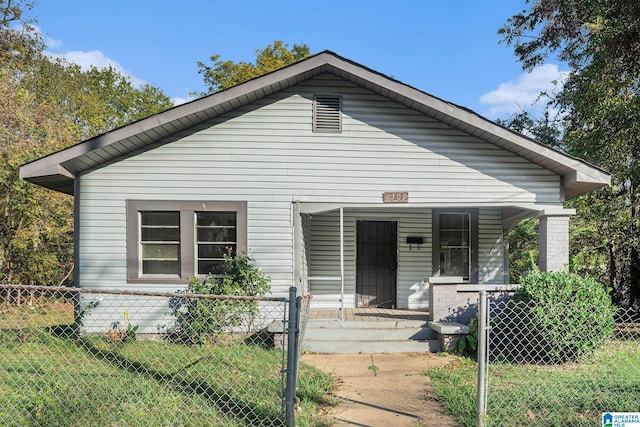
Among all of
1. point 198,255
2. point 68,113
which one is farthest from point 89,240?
point 68,113

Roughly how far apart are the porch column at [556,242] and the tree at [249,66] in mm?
18345

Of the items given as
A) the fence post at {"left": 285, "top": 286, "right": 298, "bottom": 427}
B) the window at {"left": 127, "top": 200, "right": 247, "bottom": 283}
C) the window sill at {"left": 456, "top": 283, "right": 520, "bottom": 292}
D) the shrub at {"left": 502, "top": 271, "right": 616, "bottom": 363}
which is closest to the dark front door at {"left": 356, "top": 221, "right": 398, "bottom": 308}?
the window sill at {"left": 456, "top": 283, "right": 520, "bottom": 292}

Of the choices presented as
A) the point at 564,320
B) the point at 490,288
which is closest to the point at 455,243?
the point at 490,288

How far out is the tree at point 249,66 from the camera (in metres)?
22.8

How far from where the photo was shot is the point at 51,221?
12.1 m

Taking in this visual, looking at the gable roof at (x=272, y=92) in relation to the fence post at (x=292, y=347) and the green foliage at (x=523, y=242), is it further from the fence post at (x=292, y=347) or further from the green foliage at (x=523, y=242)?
the green foliage at (x=523, y=242)

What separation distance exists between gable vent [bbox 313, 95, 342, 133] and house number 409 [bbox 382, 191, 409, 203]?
1.53 metres

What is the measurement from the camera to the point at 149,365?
5.55 m

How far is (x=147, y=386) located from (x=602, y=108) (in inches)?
396

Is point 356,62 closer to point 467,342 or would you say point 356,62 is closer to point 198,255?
point 198,255

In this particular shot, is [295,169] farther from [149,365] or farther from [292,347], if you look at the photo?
[292,347]

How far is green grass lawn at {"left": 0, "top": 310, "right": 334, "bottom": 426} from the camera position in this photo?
12.4 ft

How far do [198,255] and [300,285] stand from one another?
204 cm

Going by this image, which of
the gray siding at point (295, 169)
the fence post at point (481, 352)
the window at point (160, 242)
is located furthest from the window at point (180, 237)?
the fence post at point (481, 352)
